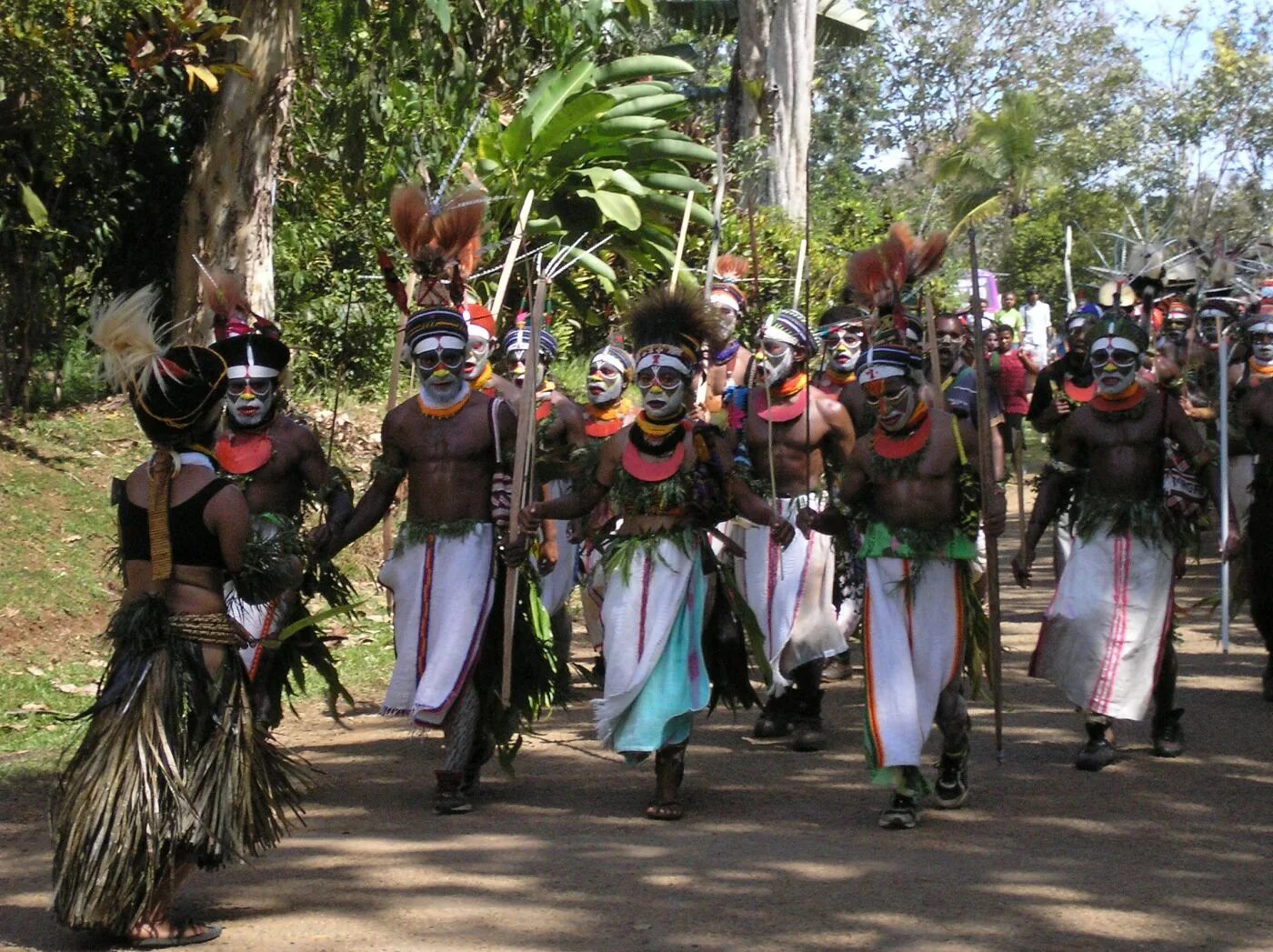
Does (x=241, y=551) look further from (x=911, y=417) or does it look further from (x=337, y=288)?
(x=337, y=288)

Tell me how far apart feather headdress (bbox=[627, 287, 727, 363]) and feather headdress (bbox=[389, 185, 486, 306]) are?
109 cm

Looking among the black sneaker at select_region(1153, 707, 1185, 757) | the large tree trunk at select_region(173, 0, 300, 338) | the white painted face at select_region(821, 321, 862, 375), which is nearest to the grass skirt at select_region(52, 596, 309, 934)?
the black sneaker at select_region(1153, 707, 1185, 757)

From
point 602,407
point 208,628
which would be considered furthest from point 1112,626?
point 208,628

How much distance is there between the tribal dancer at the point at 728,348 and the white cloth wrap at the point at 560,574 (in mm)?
1112

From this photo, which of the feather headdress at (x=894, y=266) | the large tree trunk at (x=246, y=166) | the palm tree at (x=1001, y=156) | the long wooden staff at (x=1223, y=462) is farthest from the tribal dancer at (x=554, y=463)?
the palm tree at (x=1001, y=156)

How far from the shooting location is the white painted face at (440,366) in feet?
25.9

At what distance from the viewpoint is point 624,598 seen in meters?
7.58

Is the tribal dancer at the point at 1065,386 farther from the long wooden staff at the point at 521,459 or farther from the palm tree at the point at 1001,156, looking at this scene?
the palm tree at the point at 1001,156

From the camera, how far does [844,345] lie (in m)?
→ 10.9

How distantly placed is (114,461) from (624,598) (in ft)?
26.9

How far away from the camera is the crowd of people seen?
5.71 metres

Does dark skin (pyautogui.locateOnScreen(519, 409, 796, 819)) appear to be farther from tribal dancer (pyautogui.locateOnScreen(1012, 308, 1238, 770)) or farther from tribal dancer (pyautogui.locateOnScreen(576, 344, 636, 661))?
tribal dancer (pyautogui.locateOnScreen(576, 344, 636, 661))

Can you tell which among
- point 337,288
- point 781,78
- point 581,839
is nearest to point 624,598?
point 581,839

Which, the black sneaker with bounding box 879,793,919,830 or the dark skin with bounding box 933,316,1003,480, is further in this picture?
the dark skin with bounding box 933,316,1003,480
